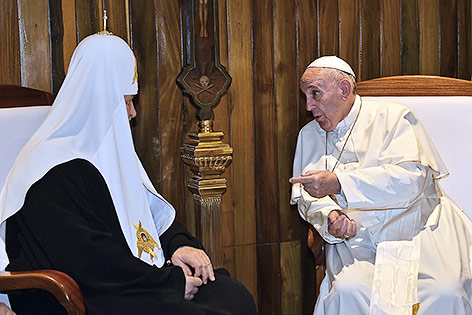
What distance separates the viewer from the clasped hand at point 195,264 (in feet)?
8.28

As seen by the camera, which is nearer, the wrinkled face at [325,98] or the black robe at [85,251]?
the black robe at [85,251]

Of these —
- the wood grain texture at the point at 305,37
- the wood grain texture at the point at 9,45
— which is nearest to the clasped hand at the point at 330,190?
the wood grain texture at the point at 305,37

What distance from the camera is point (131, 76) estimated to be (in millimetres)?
2516

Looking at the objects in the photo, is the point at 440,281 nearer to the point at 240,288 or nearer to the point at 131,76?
the point at 240,288

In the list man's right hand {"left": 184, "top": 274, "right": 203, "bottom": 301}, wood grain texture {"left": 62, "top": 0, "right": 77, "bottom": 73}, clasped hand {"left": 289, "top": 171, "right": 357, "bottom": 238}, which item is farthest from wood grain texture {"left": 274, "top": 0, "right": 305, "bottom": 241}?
man's right hand {"left": 184, "top": 274, "right": 203, "bottom": 301}

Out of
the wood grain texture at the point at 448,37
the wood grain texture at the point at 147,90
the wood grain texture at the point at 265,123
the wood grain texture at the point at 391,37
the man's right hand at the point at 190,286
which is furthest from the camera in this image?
the wood grain texture at the point at 448,37

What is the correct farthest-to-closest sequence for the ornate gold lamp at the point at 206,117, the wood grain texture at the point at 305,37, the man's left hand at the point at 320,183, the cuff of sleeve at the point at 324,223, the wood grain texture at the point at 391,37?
the wood grain texture at the point at 391,37 < the wood grain texture at the point at 305,37 < the ornate gold lamp at the point at 206,117 < the cuff of sleeve at the point at 324,223 < the man's left hand at the point at 320,183

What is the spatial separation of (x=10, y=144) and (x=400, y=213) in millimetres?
1889

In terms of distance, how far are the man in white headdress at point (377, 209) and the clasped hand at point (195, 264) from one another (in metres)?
0.63

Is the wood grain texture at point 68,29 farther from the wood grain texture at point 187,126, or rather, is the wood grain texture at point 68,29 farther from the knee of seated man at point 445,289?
the knee of seated man at point 445,289

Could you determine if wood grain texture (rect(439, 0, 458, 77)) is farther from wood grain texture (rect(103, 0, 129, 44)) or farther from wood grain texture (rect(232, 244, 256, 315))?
wood grain texture (rect(103, 0, 129, 44))

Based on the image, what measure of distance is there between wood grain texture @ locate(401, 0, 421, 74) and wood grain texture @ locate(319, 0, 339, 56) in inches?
20.2

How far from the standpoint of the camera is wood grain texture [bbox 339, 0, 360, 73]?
4004mm

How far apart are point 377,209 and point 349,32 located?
146 cm
